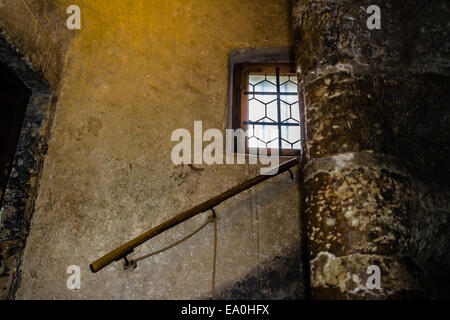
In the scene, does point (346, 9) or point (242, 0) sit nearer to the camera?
point (346, 9)

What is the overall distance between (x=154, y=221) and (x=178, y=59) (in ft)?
4.88

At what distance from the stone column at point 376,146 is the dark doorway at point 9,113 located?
7.73 ft

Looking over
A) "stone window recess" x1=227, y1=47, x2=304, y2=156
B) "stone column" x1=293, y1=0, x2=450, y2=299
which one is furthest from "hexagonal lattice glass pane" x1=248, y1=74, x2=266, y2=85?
"stone column" x1=293, y1=0, x2=450, y2=299

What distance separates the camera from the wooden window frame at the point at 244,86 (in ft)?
9.02

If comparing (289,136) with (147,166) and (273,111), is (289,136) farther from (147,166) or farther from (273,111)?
(147,166)

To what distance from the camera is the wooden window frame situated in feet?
9.02

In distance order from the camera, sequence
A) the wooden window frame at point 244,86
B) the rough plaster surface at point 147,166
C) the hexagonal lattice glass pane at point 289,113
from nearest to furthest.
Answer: the rough plaster surface at point 147,166 < the wooden window frame at point 244,86 < the hexagonal lattice glass pane at point 289,113

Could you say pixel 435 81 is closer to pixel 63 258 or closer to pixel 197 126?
pixel 197 126

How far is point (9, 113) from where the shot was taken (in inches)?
107

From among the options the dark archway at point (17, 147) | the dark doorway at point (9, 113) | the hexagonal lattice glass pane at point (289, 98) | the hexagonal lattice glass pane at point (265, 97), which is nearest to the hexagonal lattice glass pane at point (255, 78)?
the hexagonal lattice glass pane at point (265, 97)

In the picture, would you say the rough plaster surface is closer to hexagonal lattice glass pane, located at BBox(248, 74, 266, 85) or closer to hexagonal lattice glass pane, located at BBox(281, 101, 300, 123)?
hexagonal lattice glass pane, located at BBox(248, 74, 266, 85)

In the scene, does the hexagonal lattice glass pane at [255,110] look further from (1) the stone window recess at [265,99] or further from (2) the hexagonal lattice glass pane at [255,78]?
(2) the hexagonal lattice glass pane at [255,78]

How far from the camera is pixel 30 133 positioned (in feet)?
8.72
